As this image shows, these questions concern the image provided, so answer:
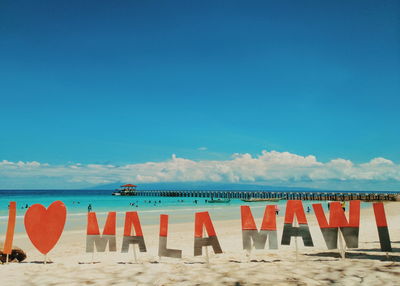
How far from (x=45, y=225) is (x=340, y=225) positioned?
7824 mm

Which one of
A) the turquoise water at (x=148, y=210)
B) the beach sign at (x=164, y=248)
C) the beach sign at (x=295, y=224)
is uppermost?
the beach sign at (x=295, y=224)

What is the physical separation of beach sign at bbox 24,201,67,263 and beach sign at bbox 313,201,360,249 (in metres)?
6.95

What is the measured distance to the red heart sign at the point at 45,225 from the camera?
830cm

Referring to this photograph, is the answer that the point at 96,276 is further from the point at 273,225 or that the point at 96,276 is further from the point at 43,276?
the point at 273,225

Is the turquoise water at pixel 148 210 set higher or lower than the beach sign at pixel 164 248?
lower

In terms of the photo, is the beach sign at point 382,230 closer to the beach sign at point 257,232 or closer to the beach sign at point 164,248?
the beach sign at point 257,232

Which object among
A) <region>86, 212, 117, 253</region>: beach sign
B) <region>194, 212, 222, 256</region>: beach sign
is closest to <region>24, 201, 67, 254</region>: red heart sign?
<region>86, 212, 117, 253</region>: beach sign

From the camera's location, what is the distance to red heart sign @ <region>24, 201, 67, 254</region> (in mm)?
8305

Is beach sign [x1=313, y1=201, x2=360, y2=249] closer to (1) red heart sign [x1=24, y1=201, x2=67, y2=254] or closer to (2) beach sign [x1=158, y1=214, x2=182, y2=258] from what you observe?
(2) beach sign [x1=158, y1=214, x2=182, y2=258]

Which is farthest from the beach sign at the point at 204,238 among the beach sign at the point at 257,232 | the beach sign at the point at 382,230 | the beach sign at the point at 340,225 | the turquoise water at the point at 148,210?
the turquoise water at the point at 148,210

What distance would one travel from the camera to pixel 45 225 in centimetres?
837

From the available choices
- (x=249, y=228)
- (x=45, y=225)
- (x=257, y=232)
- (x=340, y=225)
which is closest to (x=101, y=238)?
(x=45, y=225)

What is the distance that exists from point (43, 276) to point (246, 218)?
5.00 metres

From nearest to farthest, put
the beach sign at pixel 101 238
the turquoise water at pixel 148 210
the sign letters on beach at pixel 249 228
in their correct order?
the sign letters on beach at pixel 249 228 < the beach sign at pixel 101 238 < the turquoise water at pixel 148 210
